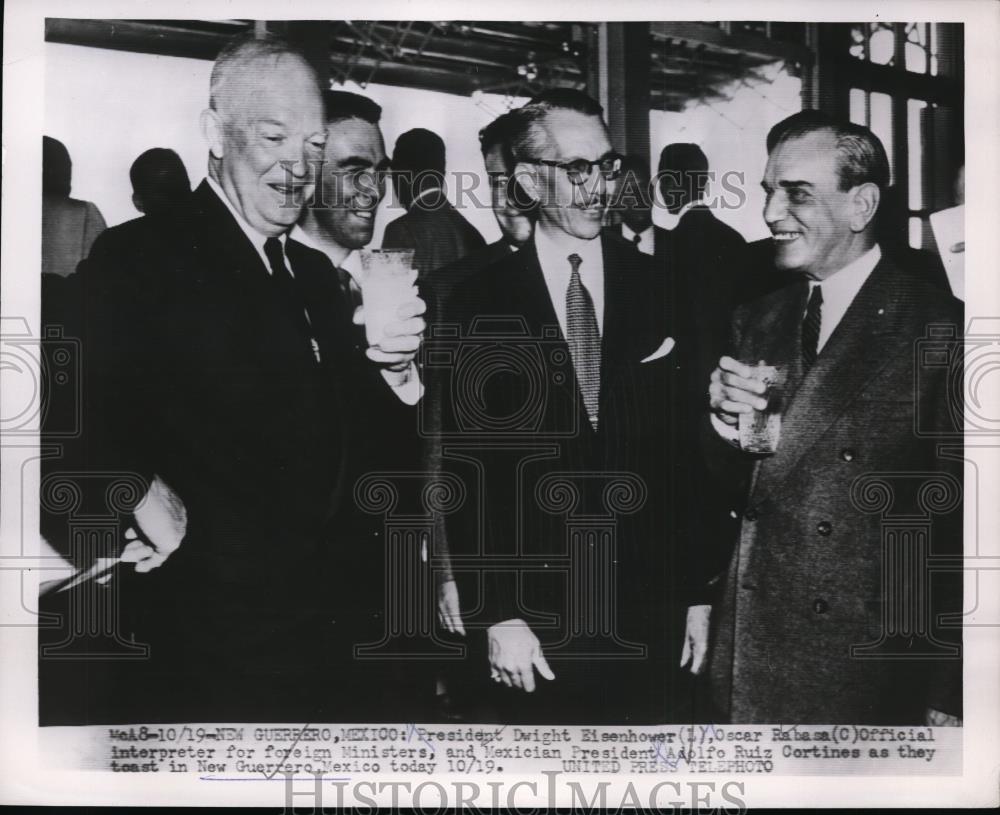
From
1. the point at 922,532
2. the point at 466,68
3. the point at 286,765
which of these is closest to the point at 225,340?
the point at 466,68

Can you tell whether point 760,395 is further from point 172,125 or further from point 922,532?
point 172,125

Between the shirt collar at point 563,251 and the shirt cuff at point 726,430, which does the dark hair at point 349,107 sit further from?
the shirt cuff at point 726,430

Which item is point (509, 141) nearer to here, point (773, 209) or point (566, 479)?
point (773, 209)

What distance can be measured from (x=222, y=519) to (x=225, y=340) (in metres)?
0.46

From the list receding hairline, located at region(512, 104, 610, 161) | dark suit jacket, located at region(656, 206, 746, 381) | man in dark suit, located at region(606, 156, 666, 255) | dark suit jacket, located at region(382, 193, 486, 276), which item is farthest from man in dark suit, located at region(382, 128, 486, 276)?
dark suit jacket, located at region(656, 206, 746, 381)

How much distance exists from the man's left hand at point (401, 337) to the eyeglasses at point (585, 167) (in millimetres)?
494

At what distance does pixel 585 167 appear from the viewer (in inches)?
81.5

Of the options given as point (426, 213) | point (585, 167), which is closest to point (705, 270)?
point (585, 167)

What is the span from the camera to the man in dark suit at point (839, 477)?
2.05 m

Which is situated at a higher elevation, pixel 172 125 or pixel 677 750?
pixel 172 125

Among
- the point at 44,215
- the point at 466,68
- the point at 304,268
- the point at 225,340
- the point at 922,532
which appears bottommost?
the point at 922,532

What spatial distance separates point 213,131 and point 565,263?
0.98 meters

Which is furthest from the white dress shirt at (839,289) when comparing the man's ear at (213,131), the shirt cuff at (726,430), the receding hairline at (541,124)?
the man's ear at (213,131)

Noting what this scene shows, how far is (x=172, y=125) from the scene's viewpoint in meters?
2.06
